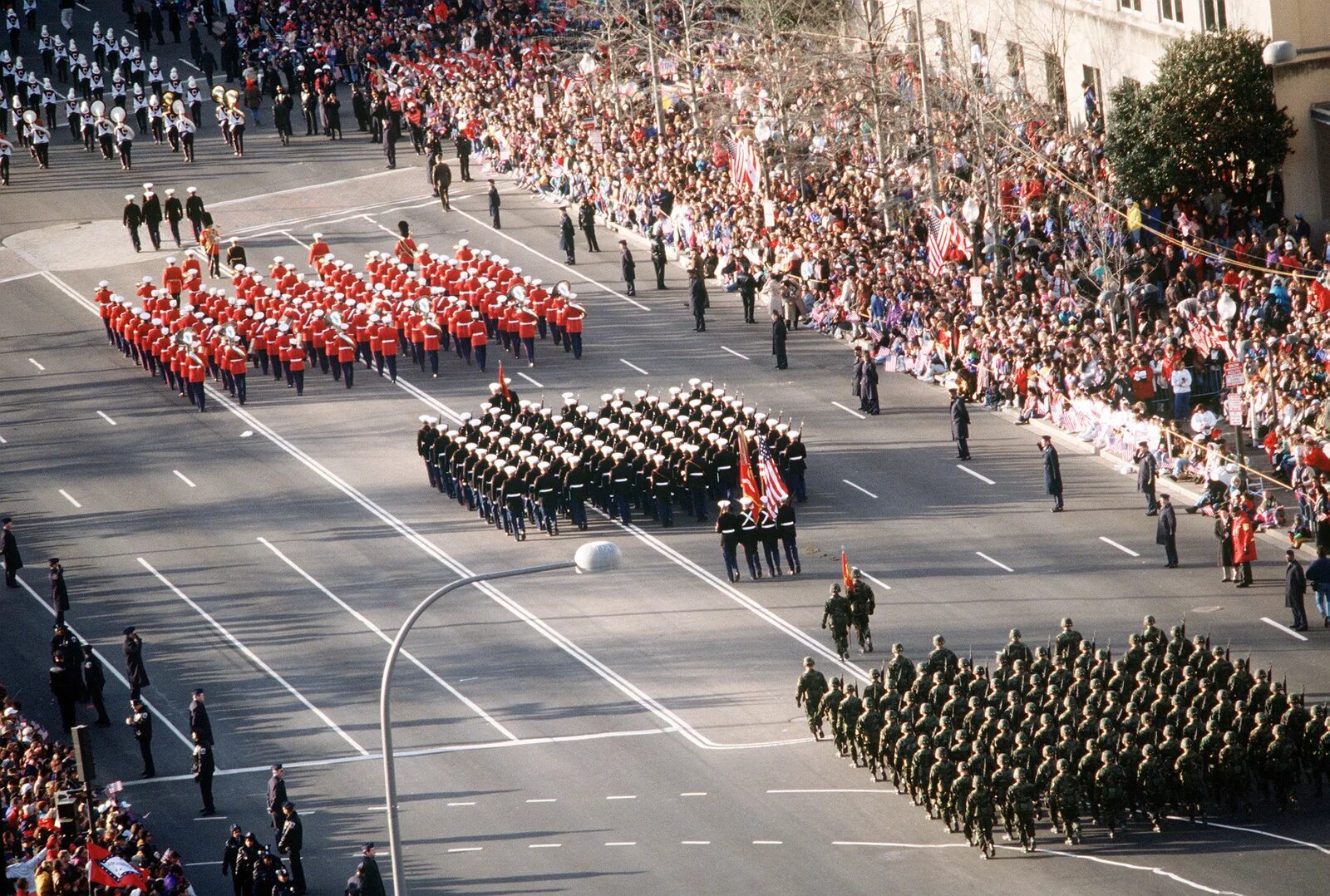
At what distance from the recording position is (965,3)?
64062 millimetres

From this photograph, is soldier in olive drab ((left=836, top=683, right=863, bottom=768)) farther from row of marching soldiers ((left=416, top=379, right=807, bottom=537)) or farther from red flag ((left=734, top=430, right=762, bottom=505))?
row of marching soldiers ((left=416, top=379, right=807, bottom=537))

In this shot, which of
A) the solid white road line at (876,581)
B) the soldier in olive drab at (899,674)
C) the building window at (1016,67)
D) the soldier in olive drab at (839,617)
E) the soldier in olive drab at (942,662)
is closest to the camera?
the soldier in olive drab at (942,662)

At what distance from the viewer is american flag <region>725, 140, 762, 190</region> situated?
54.4 metres

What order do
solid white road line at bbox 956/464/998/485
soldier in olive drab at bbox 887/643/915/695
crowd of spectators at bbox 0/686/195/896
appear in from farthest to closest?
solid white road line at bbox 956/464/998/485, soldier in olive drab at bbox 887/643/915/695, crowd of spectators at bbox 0/686/195/896

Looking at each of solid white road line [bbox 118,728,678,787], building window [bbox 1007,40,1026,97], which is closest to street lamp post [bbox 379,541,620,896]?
solid white road line [bbox 118,728,678,787]

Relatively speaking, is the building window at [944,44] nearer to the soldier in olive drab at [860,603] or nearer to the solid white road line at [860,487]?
the solid white road line at [860,487]

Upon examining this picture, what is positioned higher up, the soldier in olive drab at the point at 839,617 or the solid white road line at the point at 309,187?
the solid white road line at the point at 309,187

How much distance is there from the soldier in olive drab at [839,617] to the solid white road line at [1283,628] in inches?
259

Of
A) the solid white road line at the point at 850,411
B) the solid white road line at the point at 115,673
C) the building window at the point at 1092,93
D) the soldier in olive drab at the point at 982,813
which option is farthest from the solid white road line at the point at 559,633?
the building window at the point at 1092,93

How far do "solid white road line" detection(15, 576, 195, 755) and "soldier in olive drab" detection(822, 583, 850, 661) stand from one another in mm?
8846

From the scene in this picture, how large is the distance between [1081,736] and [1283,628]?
268 inches

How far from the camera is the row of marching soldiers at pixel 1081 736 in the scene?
30641 mm

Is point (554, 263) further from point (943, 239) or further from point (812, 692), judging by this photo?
point (812, 692)

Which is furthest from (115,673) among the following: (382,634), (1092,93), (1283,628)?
(1092,93)
